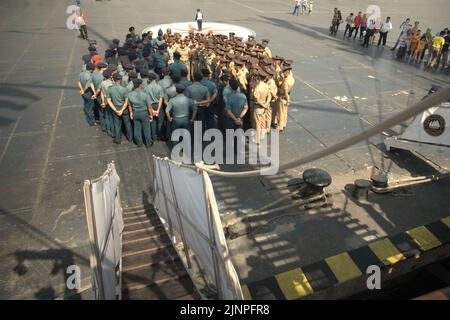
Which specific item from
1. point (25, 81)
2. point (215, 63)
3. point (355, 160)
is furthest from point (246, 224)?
point (25, 81)

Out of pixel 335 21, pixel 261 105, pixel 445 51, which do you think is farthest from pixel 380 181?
pixel 335 21

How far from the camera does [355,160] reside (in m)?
7.63

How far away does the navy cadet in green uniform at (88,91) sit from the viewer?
27.2 ft

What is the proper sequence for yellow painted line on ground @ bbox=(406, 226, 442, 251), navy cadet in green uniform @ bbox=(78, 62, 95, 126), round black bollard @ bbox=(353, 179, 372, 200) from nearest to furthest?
yellow painted line on ground @ bbox=(406, 226, 442, 251), round black bollard @ bbox=(353, 179, 372, 200), navy cadet in green uniform @ bbox=(78, 62, 95, 126)

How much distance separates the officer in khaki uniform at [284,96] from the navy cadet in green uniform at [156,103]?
3.15 meters

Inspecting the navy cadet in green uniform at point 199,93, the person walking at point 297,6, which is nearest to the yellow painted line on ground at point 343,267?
the navy cadet in green uniform at point 199,93

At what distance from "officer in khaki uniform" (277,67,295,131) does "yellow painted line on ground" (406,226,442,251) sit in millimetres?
4344

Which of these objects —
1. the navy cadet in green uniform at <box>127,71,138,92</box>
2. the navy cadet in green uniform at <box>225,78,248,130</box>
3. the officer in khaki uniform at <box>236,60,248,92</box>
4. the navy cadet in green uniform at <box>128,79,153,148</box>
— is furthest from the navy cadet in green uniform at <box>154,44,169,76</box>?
the navy cadet in green uniform at <box>225,78,248,130</box>

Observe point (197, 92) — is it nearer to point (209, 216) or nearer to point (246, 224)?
point (246, 224)

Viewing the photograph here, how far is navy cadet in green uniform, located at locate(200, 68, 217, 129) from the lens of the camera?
807 centimetres

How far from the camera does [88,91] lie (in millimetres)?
8578

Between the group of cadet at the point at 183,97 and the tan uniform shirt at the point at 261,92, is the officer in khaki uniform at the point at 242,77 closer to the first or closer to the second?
the group of cadet at the point at 183,97

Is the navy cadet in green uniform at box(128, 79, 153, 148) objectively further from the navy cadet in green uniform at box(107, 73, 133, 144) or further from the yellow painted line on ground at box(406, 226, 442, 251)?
the yellow painted line on ground at box(406, 226, 442, 251)

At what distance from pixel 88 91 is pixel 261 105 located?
15.5 feet
